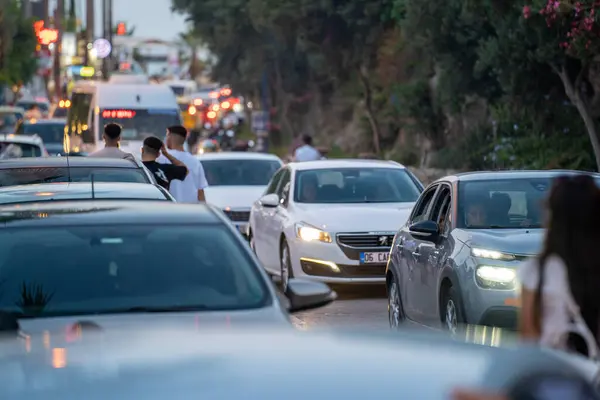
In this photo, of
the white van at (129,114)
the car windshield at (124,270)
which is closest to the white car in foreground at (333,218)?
the car windshield at (124,270)

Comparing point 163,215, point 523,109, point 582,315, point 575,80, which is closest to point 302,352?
point 582,315

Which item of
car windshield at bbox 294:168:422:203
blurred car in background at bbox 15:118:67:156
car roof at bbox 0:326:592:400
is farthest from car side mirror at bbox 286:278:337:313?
blurred car in background at bbox 15:118:67:156

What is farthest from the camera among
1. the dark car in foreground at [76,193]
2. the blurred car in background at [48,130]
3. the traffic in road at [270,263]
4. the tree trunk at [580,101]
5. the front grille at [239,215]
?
the blurred car in background at [48,130]

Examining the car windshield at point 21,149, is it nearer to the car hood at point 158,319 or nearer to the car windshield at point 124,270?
the car windshield at point 124,270

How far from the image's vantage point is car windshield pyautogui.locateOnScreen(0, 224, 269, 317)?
21.4 feet

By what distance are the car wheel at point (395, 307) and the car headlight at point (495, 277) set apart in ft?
6.12

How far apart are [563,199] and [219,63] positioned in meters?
51.9

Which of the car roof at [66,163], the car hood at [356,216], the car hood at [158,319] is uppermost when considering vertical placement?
the car hood at [158,319]

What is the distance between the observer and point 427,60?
38.8m

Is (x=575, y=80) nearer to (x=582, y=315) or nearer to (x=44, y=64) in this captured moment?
(x=582, y=315)

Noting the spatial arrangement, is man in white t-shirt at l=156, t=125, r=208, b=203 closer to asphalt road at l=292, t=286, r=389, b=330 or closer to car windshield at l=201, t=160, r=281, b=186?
asphalt road at l=292, t=286, r=389, b=330

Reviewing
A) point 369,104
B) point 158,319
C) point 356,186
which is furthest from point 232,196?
point 369,104

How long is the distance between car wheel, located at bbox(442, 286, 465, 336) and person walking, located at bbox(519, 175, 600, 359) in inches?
154

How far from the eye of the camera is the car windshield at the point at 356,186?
1695cm
